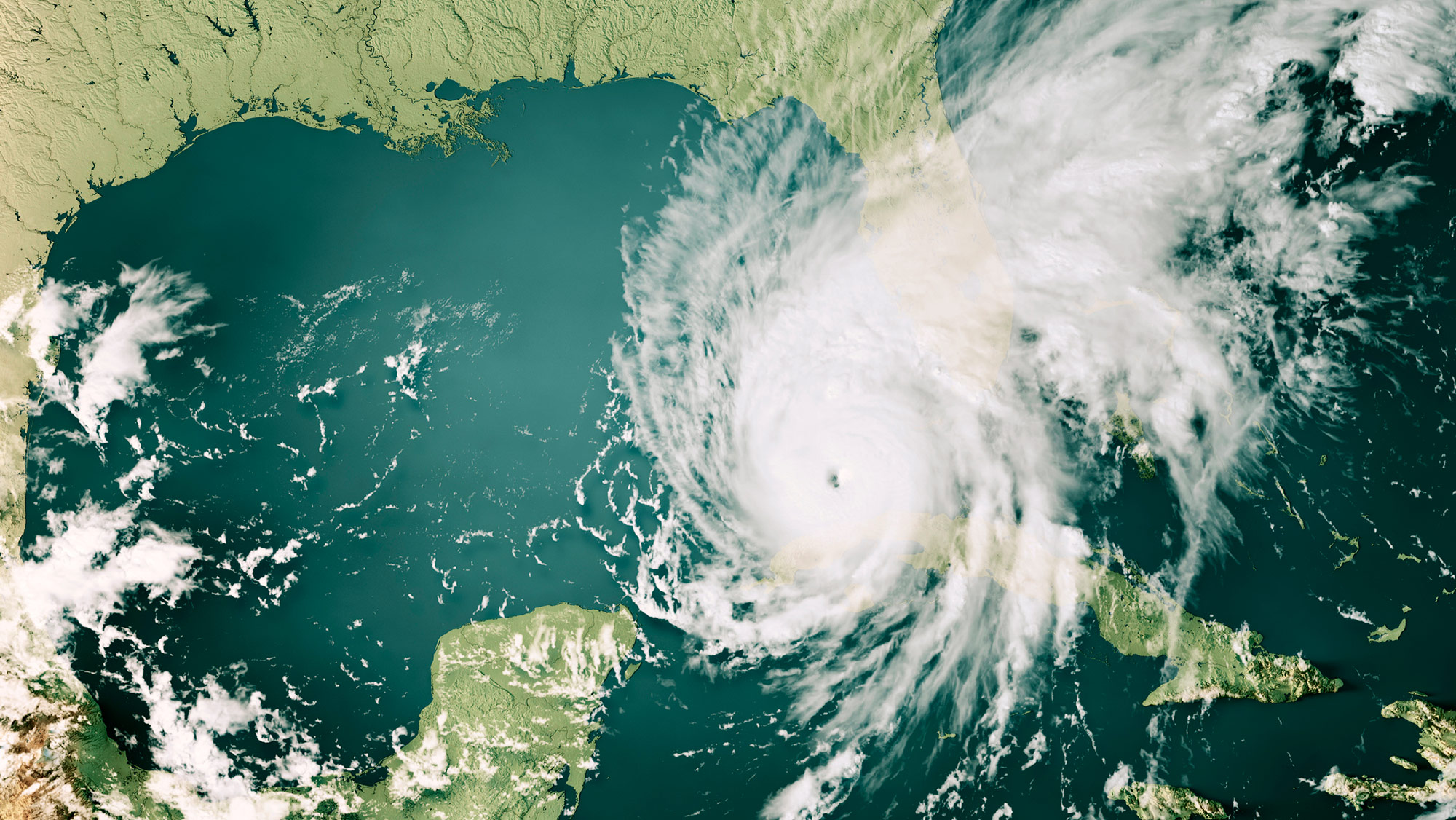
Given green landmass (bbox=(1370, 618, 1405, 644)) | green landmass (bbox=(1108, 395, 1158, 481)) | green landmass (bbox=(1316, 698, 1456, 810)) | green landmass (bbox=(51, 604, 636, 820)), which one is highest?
green landmass (bbox=(1108, 395, 1158, 481))

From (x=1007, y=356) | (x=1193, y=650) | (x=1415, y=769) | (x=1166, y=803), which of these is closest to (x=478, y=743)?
(x=1007, y=356)

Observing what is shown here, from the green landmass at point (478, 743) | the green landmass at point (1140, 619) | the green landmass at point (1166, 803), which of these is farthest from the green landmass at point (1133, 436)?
the green landmass at point (478, 743)

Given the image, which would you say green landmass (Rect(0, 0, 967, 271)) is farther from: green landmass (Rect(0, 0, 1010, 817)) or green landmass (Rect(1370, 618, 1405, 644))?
green landmass (Rect(1370, 618, 1405, 644))

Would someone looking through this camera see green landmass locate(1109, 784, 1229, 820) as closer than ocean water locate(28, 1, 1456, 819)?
No

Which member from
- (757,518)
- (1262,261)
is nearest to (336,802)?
(757,518)

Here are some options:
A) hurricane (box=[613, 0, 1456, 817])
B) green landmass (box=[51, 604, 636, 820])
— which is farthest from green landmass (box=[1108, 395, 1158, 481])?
green landmass (box=[51, 604, 636, 820])

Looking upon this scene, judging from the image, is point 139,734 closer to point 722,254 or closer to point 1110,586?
point 722,254

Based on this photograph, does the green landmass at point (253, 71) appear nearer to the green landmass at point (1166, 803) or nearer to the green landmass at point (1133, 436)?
the green landmass at point (1133, 436)
